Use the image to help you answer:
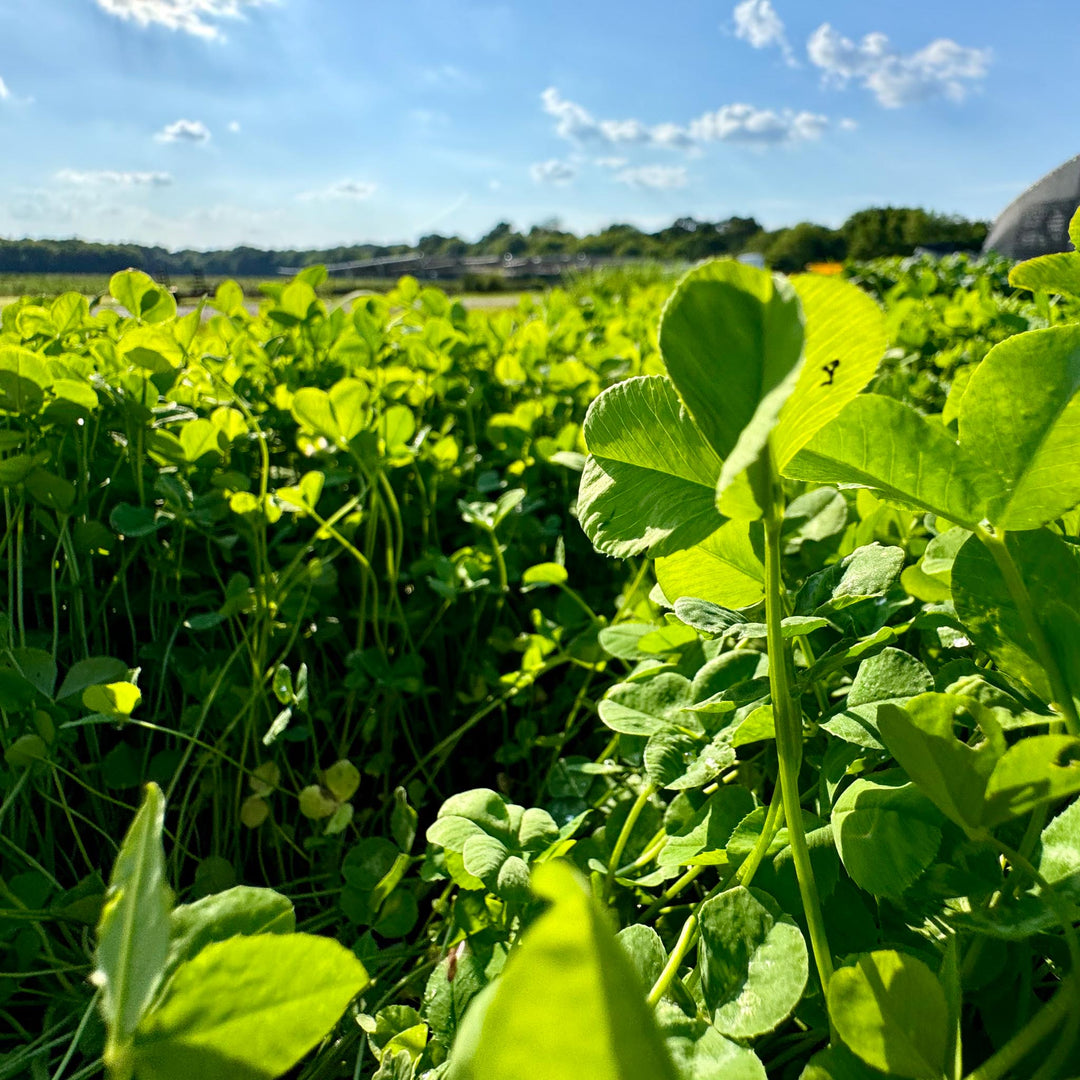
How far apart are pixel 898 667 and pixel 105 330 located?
1.16 m

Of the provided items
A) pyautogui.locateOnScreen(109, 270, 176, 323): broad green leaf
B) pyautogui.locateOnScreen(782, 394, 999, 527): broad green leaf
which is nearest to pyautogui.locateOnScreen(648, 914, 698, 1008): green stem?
pyautogui.locateOnScreen(782, 394, 999, 527): broad green leaf

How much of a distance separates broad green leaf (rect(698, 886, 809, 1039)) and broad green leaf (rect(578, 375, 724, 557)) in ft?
0.54

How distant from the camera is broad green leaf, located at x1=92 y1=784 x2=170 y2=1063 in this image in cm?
23

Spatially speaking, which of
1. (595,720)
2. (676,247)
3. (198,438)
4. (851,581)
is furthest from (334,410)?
(676,247)

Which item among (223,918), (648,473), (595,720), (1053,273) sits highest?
(1053,273)

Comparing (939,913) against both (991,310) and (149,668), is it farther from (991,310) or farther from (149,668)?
(991,310)

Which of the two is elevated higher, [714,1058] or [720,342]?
[720,342]

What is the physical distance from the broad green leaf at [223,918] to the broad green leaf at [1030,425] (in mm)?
346

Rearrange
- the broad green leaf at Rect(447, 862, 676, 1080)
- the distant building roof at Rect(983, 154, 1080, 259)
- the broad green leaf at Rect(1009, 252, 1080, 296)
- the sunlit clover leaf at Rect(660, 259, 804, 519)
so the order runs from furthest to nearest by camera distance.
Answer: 1. the distant building roof at Rect(983, 154, 1080, 259)
2. the broad green leaf at Rect(1009, 252, 1080, 296)
3. the sunlit clover leaf at Rect(660, 259, 804, 519)
4. the broad green leaf at Rect(447, 862, 676, 1080)

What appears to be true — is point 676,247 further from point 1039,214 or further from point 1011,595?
point 1011,595

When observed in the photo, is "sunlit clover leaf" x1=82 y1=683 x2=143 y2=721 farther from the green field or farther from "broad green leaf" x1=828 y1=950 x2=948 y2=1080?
"broad green leaf" x1=828 y1=950 x2=948 y2=1080

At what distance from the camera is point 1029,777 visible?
312 millimetres

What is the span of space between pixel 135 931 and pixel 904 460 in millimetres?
351

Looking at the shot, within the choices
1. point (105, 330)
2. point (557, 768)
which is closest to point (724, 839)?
point (557, 768)
